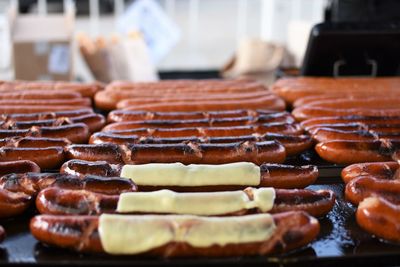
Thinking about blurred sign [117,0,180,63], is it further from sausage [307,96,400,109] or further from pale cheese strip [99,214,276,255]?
pale cheese strip [99,214,276,255]

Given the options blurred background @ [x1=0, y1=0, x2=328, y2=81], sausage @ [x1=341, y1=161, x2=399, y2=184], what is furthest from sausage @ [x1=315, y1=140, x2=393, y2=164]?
blurred background @ [x1=0, y1=0, x2=328, y2=81]

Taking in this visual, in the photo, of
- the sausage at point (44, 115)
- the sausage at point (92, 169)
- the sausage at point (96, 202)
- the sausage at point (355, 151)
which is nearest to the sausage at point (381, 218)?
the sausage at point (96, 202)

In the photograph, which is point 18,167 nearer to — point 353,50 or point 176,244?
point 176,244

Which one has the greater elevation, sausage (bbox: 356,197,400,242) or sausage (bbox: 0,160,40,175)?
sausage (bbox: 0,160,40,175)

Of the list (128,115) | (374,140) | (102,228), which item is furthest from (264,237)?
(128,115)

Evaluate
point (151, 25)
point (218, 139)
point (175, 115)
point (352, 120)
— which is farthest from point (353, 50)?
point (151, 25)

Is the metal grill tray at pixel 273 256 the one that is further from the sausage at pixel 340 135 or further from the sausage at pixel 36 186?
the sausage at pixel 340 135
